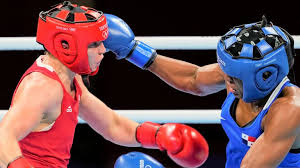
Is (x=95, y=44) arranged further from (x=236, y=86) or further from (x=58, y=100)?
(x=236, y=86)

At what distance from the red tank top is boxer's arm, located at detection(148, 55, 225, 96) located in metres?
0.58

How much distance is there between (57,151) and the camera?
2.57 metres

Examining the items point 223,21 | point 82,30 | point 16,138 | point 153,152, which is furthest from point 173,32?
point 16,138

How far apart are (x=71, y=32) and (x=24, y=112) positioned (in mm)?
372

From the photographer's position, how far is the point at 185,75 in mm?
3037

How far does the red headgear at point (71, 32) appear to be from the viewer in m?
2.41

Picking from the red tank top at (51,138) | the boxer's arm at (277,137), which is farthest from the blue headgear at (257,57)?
the red tank top at (51,138)

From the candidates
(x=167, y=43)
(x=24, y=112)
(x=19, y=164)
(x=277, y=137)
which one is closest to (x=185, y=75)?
(x=167, y=43)

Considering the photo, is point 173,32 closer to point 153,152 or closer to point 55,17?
point 153,152

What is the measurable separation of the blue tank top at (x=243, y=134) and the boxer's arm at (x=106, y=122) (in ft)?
1.58

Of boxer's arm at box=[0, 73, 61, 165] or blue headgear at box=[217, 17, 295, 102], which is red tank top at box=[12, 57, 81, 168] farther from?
blue headgear at box=[217, 17, 295, 102]

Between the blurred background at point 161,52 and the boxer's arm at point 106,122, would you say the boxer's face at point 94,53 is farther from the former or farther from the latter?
the blurred background at point 161,52

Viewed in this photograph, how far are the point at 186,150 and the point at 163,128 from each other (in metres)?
0.18

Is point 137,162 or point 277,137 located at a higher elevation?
point 277,137
